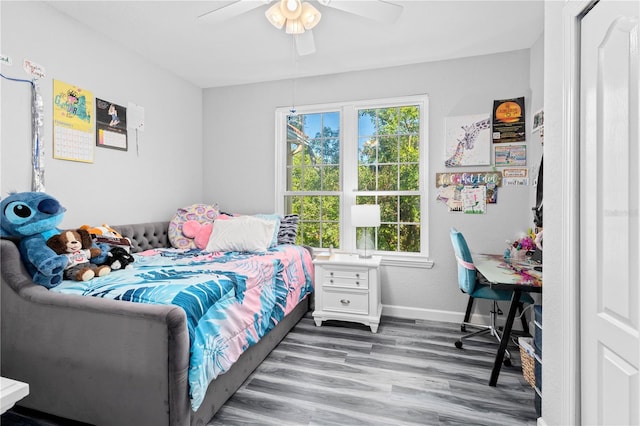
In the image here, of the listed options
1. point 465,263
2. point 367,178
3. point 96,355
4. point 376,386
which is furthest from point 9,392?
point 367,178

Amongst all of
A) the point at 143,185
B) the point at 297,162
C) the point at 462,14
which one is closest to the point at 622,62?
the point at 462,14

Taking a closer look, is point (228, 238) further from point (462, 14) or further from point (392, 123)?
point (462, 14)

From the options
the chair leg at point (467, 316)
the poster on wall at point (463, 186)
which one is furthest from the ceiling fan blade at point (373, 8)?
the chair leg at point (467, 316)

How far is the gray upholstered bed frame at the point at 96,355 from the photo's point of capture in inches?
53.9

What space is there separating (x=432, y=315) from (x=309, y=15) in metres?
2.80

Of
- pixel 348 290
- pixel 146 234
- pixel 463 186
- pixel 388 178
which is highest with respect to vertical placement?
pixel 388 178

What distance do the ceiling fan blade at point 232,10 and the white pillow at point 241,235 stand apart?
1718 millimetres

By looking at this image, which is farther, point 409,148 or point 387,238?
point 387,238

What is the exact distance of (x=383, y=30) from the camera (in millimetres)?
2564

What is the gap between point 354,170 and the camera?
3.40m

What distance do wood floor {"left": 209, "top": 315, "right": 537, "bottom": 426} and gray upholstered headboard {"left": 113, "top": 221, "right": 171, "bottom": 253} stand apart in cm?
157

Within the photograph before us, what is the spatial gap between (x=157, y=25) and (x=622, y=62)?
9.58 feet

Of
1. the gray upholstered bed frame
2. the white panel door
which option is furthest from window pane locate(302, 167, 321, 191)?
the white panel door

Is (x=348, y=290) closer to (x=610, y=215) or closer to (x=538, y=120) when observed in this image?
(x=610, y=215)
